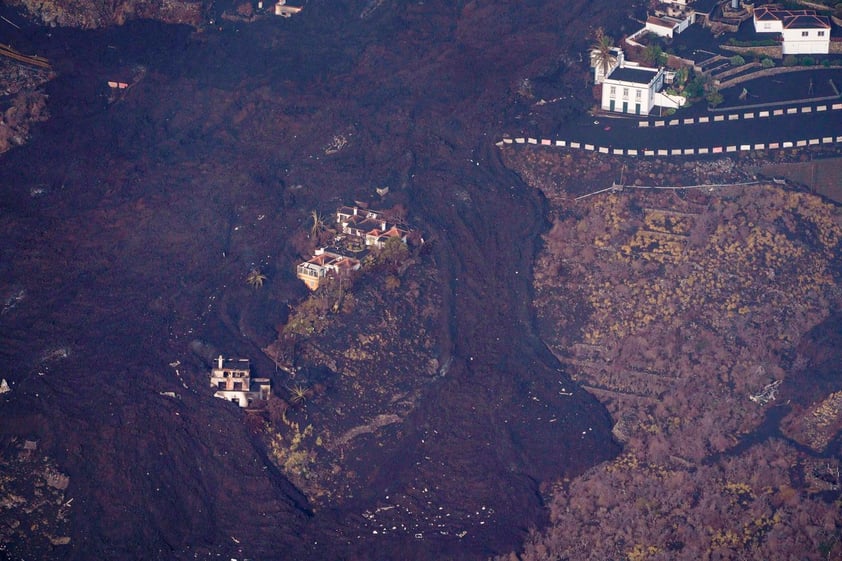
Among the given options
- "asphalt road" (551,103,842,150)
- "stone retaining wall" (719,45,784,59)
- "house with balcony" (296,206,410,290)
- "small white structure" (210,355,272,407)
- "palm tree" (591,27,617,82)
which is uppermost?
"palm tree" (591,27,617,82)

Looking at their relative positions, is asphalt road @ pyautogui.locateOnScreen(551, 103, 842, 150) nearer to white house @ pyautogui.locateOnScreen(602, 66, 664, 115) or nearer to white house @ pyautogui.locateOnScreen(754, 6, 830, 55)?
white house @ pyautogui.locateOnScreen(602, 66, 664, 115)

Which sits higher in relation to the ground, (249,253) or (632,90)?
(632,90)

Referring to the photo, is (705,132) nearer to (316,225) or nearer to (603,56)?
(603,56)

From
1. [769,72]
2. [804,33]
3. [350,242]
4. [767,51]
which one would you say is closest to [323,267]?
[350,242]

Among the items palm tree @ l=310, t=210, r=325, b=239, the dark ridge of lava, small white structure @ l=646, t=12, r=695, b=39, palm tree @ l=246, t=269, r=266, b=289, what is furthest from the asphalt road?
palm tree @ l=246, t=269, r=266, b=289

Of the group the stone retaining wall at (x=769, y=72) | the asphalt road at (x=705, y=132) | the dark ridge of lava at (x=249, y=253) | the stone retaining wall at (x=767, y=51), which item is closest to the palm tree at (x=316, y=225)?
the dark ridge of lava at (x=249, y=253)

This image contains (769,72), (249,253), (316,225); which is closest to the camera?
(249,253)

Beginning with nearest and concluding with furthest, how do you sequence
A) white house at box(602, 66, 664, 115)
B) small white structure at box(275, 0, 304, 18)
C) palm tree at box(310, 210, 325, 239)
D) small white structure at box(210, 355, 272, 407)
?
small white structure at box(210, 355, 272, 407) < palm tree at box(310, 210, 325, 239) < white house at box(602, 66, 664, 115) < small white structure at box(275, 0, 304, 18)
